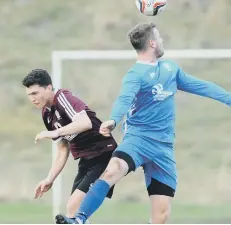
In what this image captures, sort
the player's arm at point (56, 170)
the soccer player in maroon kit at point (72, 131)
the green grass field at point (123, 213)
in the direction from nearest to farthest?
1. the soccer player in maroon kit at point (72, 131)
2. the player's arm at point (56, 170)
3. the green grass field at point (123, 213)

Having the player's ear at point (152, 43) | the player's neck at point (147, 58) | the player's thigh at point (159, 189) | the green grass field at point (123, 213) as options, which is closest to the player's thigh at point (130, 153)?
the player's thigh at point (159, 189)

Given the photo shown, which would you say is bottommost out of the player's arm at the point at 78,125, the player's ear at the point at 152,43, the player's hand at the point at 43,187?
the player's hand at the point at 43,187

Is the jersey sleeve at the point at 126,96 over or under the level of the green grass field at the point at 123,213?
over

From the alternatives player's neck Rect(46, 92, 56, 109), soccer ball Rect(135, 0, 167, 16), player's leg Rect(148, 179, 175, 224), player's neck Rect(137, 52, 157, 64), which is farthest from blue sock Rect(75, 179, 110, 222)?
soccer ball Rect(135, 0, 167, 16)

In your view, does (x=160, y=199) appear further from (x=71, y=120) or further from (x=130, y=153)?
(x=71, y=120)

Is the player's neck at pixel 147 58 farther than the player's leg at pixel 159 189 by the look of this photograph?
No

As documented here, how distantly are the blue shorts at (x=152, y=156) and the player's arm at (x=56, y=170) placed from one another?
0.50 meters

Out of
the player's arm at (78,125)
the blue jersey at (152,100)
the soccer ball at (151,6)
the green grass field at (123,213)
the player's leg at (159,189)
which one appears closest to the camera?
the player's arm at (78,125)

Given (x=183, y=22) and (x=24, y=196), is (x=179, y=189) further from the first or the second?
(x=183, y=22)

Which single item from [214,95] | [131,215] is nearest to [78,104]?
[214,95]

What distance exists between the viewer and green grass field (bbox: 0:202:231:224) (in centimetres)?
930

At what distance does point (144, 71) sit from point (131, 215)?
167 inches

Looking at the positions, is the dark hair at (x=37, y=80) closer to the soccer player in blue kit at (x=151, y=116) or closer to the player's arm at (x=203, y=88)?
the soccer player in blue kit at (x=151, y=116)

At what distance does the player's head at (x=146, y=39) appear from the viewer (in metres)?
5.89
